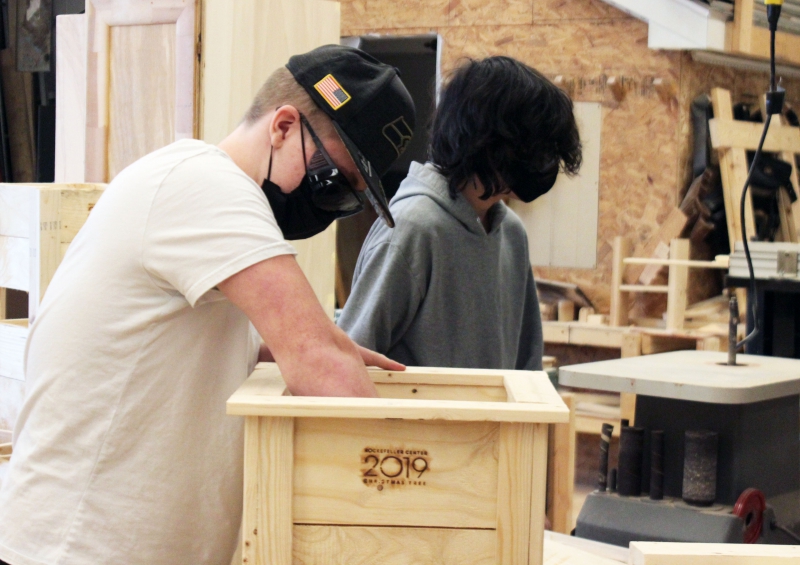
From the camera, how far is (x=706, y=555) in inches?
45.1

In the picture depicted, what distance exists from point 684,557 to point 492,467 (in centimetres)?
28

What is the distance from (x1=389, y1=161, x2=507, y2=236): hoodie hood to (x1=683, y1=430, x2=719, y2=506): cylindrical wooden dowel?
826 mm

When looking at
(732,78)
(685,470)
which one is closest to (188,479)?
(685,470)

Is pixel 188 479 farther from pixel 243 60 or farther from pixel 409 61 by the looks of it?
pixel 409 61

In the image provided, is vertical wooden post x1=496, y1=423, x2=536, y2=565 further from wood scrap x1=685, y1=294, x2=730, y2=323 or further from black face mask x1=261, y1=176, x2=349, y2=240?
wood scrap x1=685, y1=294, x2=730, y2=323

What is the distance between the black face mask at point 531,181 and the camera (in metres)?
2.33

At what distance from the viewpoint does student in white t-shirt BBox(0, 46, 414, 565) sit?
4.38 ft

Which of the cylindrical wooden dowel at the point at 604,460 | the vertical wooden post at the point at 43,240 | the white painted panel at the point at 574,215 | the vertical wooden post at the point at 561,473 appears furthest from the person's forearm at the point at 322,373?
the white painted panel at the point at 574,215

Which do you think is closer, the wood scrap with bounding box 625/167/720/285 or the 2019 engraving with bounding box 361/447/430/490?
the 2019 engraving with bounding box 361/447/430/490

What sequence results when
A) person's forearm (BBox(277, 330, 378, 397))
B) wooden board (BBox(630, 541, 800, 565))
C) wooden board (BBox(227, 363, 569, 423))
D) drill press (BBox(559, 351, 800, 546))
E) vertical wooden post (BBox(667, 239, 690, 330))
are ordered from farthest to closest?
1. vertical wooden post (BBox(667, 239, 690, 330))
2. drill press (BBox(559, 351, 800, 546))
3. person's forearm (BBox(277, 330, 378, 397))
4. wooden board (BBox(227, 363, 569, 423))
5. wooden board (BBox(630, 541, 800, 565))

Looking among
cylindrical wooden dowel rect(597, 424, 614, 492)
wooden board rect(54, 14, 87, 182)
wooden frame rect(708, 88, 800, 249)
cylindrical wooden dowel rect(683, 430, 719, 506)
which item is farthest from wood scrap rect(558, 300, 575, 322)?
wooden board rect(54, 14, 87, 182)

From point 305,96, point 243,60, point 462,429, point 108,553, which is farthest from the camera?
point 243,60

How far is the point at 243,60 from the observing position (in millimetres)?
2969

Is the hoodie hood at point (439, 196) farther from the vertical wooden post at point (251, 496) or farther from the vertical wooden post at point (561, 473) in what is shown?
the vertical wooden post at point (561, 473)
